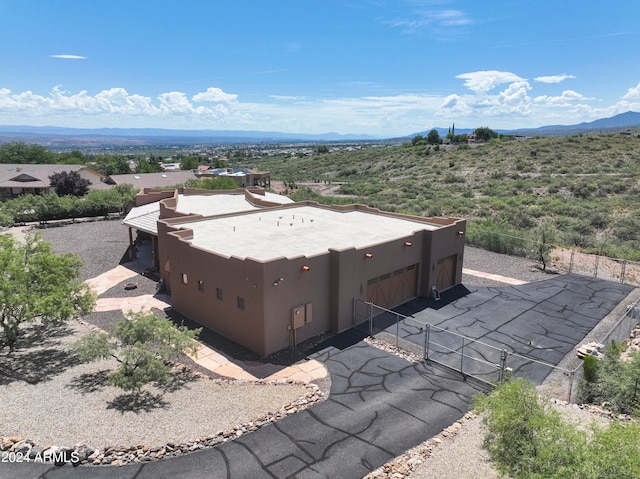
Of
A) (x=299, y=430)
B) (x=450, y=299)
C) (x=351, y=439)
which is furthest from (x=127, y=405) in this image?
(x=450, y=299)

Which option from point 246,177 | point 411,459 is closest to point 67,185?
point 246,177

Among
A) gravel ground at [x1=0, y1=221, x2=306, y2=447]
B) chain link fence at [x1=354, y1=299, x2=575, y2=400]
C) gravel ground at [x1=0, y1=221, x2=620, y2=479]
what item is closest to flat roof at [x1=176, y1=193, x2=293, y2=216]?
chain link fence at [x1=354, y1=299, x2=575, y2=400]

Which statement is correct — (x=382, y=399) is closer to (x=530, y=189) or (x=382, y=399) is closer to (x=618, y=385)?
(x=618, y=385)

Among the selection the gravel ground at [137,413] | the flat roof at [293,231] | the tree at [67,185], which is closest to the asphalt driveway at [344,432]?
the gravel ground at [137,413]

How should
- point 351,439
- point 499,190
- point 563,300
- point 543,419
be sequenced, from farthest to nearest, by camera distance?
point 499,190 → point 563,300 → point 351,439 → point 543,419

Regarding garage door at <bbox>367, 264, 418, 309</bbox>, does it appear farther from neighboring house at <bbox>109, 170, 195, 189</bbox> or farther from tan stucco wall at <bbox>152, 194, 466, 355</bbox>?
neighboring house at <bbox>109, 170, 195, 189</bbox>

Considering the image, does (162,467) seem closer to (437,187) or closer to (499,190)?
(499,190)

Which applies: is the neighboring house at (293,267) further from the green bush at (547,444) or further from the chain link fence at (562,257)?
the green bush at (547,444)
